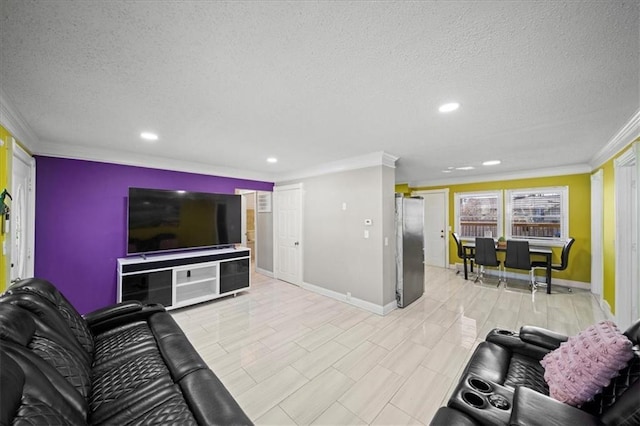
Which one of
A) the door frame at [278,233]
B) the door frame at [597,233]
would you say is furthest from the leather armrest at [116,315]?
the door frame at [597,233]

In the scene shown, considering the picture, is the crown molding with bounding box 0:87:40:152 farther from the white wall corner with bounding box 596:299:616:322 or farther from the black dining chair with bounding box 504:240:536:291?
the black dining chair with bounding box 504:240:536:291

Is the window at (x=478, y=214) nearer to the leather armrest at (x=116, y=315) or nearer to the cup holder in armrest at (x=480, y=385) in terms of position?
the cup holder in armrest at (x=480, y=385)

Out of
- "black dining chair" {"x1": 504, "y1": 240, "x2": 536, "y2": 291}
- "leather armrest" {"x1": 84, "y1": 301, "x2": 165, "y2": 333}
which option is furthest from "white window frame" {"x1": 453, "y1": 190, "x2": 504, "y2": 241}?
"leather armrest" {"x1": 84, "y1": 301, "x2": 165, "y2": 333}

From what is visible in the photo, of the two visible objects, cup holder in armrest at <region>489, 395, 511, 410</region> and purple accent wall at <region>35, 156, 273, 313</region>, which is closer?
cup holder in armrest at <region>489, 395, 511, 410</region>

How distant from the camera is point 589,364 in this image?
3.88ft

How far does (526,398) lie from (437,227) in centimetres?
619

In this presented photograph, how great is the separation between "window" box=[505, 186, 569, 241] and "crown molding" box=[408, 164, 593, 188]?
32 centimetres

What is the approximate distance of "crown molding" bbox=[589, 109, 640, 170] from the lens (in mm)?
2389

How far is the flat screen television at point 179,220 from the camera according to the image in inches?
142

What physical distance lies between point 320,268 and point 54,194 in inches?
158

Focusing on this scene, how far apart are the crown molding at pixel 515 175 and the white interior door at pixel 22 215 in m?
7.44

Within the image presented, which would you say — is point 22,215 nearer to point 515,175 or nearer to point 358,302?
point 358,302

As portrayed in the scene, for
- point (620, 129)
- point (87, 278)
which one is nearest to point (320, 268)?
point (87, 278)

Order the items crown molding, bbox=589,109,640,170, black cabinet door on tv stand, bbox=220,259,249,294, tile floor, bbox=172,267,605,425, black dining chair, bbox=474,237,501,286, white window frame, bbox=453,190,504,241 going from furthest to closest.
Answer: white window frame, bbox=453,190,504,241 → black dining chair, bbox=474,237,501,286 → black cabinet door on tv stand, bbox=220,259,249,294 → crown molding, bbox=589,109,640,170 → tile floor, bbox=172,267,605,425
